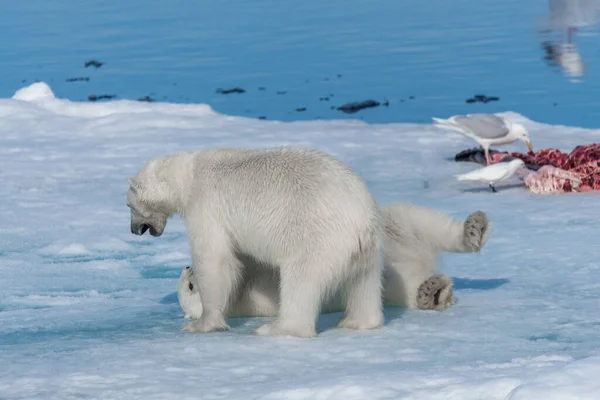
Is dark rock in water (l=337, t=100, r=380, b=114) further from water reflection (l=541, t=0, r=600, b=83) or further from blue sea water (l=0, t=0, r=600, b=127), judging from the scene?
water reflection (l=541, t=0, r=600, b=83)

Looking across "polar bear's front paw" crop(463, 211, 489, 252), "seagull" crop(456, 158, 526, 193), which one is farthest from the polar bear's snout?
"seagull" crop(456, 158, 526, 193)

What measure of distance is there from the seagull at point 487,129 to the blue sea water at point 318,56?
458cm

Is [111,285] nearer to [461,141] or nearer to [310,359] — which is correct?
[310,359]

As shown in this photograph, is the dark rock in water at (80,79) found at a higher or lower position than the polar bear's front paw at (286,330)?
higher

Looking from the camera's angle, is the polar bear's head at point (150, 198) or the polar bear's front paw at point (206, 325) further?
the polar bear's head at point (150, 198)

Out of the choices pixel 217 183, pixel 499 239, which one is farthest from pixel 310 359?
pixel 499 239

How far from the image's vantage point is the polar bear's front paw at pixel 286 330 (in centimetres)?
381

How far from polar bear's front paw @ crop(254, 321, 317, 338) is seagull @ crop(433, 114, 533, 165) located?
4144 millimetres

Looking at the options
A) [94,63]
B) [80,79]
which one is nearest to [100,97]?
→ [80,79]

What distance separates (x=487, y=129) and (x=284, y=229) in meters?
4.23

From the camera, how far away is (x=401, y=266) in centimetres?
439

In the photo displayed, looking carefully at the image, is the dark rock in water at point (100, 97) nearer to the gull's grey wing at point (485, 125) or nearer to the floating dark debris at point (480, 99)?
the floating dark debris at point (480, 99)

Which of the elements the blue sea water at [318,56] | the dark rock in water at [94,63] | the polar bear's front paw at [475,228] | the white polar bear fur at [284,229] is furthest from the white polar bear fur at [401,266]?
the dark rock in water at [94,63]

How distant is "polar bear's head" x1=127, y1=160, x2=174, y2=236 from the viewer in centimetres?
433
